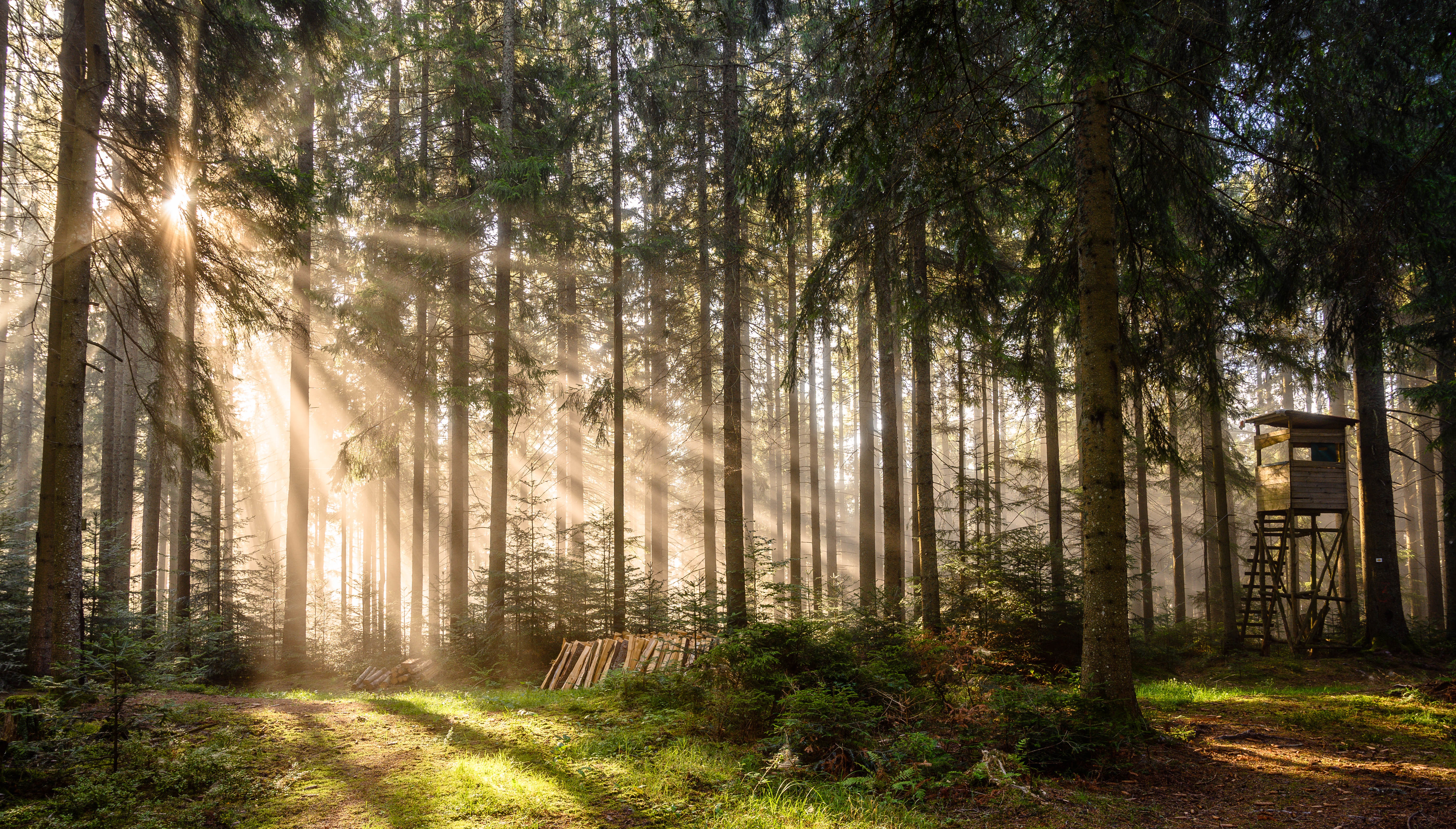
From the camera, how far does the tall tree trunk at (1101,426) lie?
6117 millimetres

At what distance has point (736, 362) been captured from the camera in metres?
12.4

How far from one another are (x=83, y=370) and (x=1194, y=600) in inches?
1103

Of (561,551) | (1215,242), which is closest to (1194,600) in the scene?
(1215,242)

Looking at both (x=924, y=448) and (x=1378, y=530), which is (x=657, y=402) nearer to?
(x=924, y=448)

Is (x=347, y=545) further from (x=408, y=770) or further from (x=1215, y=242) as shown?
(x=1215, y=242)

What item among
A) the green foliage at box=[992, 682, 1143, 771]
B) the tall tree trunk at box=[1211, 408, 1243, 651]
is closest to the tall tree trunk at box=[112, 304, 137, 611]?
the green foliage at box=[992, 682, 1143, 771]

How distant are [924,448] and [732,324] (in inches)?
167

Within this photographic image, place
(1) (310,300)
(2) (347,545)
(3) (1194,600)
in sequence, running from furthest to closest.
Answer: (2) (347,545)
(3) (1194,600)
(1) (310,300)

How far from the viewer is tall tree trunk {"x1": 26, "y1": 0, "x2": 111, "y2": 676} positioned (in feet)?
20.9

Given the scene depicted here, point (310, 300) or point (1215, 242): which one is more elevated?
point (310, 300)

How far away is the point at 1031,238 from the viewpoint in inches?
346

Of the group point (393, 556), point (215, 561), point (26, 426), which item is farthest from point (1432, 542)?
point (26, 426)

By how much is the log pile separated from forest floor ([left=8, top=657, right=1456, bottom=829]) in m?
2.49

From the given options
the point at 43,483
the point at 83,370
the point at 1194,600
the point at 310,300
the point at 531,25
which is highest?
the point at 531,25
